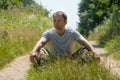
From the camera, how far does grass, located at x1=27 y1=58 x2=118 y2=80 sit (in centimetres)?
616

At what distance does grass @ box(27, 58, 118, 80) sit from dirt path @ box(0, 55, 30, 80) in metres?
2.37

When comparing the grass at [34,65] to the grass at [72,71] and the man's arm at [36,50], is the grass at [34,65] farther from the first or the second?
the man's arm at [36,50]

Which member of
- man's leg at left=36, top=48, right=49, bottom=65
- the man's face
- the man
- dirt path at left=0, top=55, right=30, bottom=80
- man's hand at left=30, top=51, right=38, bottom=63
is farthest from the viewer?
dirt path at left=0, top=55, right=30, bottom=80

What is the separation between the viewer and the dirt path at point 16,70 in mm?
9461

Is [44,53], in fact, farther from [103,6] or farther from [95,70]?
[103,6]

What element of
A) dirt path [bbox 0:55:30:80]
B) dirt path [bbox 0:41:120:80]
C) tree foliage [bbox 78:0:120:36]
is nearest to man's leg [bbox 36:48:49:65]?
dirt path [bbox 0:41:120:80]

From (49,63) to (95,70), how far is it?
1.03 metres

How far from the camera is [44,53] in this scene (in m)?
7.64

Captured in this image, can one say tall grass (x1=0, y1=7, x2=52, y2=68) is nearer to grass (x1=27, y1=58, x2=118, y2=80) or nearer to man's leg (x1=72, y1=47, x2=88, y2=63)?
man's leg (x1=72, y1=47, x2=88, y2=63)

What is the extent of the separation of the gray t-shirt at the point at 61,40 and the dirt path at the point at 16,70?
4.90 ft

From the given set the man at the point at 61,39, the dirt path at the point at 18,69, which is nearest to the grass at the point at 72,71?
the man at the point at 61,39

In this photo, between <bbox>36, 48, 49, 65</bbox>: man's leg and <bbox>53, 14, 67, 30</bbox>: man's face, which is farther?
<bbox>53, 14, 67, 30</bbox>: man's face

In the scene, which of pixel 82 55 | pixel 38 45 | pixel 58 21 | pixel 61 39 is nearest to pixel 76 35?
pixel 61 39

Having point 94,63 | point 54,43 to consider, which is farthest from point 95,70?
point 54,43
